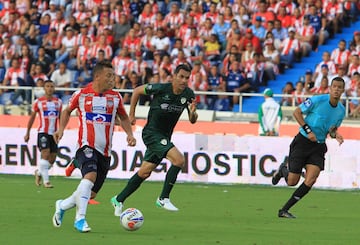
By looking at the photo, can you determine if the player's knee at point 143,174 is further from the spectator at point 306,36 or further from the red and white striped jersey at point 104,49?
the red and white striped jersey at point 104,49

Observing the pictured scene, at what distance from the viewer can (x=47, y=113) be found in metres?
20.4

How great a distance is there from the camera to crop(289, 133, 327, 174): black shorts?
14781 millimetres

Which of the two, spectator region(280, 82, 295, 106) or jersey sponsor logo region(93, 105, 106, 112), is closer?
jersey sponsor logo region(93, 105, 106, 112)

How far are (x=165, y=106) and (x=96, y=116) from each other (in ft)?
8.79

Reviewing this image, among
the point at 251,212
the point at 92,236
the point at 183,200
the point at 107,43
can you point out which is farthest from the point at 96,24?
the point at 92,236

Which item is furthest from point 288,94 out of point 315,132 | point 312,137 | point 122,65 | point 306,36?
point 312,137

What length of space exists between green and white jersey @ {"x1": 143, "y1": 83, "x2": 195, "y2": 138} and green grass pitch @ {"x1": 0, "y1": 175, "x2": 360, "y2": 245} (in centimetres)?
121

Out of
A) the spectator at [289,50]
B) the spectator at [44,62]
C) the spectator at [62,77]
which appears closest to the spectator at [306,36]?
the spectator at [289,50]

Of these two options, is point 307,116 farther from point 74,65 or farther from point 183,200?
point 74,65

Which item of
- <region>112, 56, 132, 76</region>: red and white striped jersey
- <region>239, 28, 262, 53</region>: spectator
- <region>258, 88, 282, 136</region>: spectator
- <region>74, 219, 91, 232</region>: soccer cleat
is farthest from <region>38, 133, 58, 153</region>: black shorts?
<region>74, 219, 91, 232</region>: soccer cleat

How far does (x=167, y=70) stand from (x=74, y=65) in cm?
354

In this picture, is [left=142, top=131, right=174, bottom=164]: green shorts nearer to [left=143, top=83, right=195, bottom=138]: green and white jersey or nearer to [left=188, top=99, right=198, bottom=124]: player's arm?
[left=143, top=83, right=195, bottom=138]: green and white jersey

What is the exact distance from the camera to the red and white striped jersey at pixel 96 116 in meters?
12.3

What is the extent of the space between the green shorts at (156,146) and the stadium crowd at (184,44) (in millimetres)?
10624
